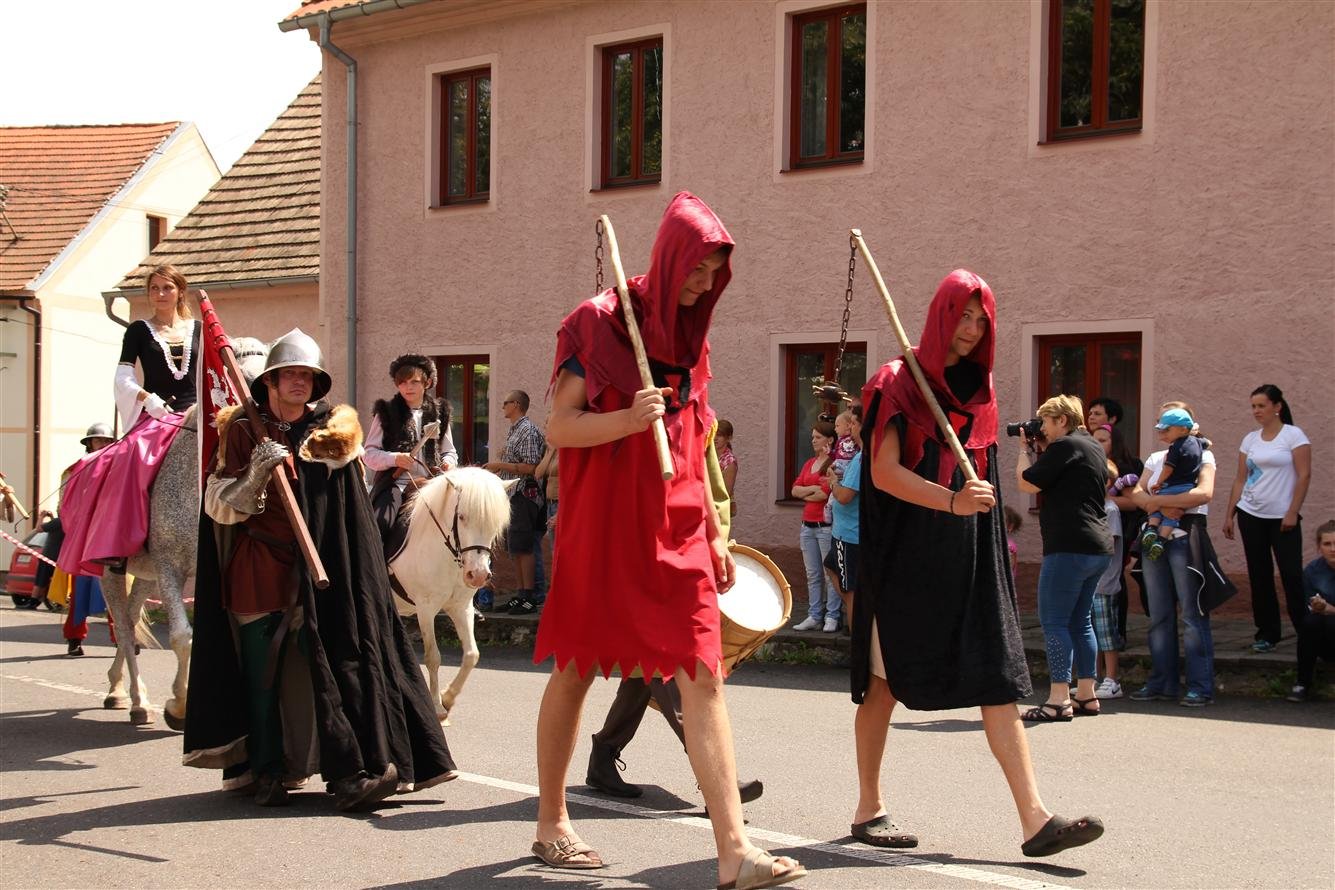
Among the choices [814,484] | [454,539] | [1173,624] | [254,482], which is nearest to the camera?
[254,482]

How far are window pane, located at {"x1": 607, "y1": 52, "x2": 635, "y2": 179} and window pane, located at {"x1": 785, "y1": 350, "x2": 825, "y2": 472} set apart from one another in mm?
3319

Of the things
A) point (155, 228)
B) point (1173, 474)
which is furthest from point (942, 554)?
point (155, 228)

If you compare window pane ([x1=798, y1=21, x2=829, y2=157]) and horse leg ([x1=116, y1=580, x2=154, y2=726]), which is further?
window pane ([x1=798, y1=21, x2=829, y2=157])

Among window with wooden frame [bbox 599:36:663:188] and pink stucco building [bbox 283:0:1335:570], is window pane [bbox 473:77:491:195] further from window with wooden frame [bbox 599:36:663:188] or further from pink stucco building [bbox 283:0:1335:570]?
window with wooden frame [bbox 599:36:663:188]

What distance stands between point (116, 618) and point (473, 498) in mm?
2387

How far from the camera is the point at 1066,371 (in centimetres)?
1545

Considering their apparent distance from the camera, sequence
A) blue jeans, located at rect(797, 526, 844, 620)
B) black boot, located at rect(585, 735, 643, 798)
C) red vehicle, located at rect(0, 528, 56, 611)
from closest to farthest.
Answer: black boot, located at rect(585, 735, 643, 798) → blue jeans, located at rect(797, 526, 844, 620) → red vehicle, located at rect(0, 528, 56, 611)

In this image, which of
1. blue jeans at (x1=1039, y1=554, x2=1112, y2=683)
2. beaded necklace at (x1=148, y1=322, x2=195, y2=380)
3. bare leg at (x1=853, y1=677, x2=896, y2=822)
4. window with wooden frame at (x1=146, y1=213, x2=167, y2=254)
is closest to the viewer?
bare leg at (x1=853, y1=677, x2=896, y2=822)

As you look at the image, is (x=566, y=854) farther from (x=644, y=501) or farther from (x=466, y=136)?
(x=466, y=136)

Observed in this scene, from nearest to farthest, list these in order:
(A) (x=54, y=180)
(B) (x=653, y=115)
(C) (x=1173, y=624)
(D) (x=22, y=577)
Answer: (C) (x=1173, y=624)
(B) (x=653, y=115)
(D) (x=22, y=577)
(A) (x=54, y=180)

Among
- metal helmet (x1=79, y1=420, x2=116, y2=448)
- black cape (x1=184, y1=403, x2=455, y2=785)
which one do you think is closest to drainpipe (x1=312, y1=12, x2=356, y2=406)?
metal helmet (x1=79, y1=420, x2=116, y2=448)

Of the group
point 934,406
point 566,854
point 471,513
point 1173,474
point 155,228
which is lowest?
point 566,854

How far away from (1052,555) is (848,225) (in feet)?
23.8

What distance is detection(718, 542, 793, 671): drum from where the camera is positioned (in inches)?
240
